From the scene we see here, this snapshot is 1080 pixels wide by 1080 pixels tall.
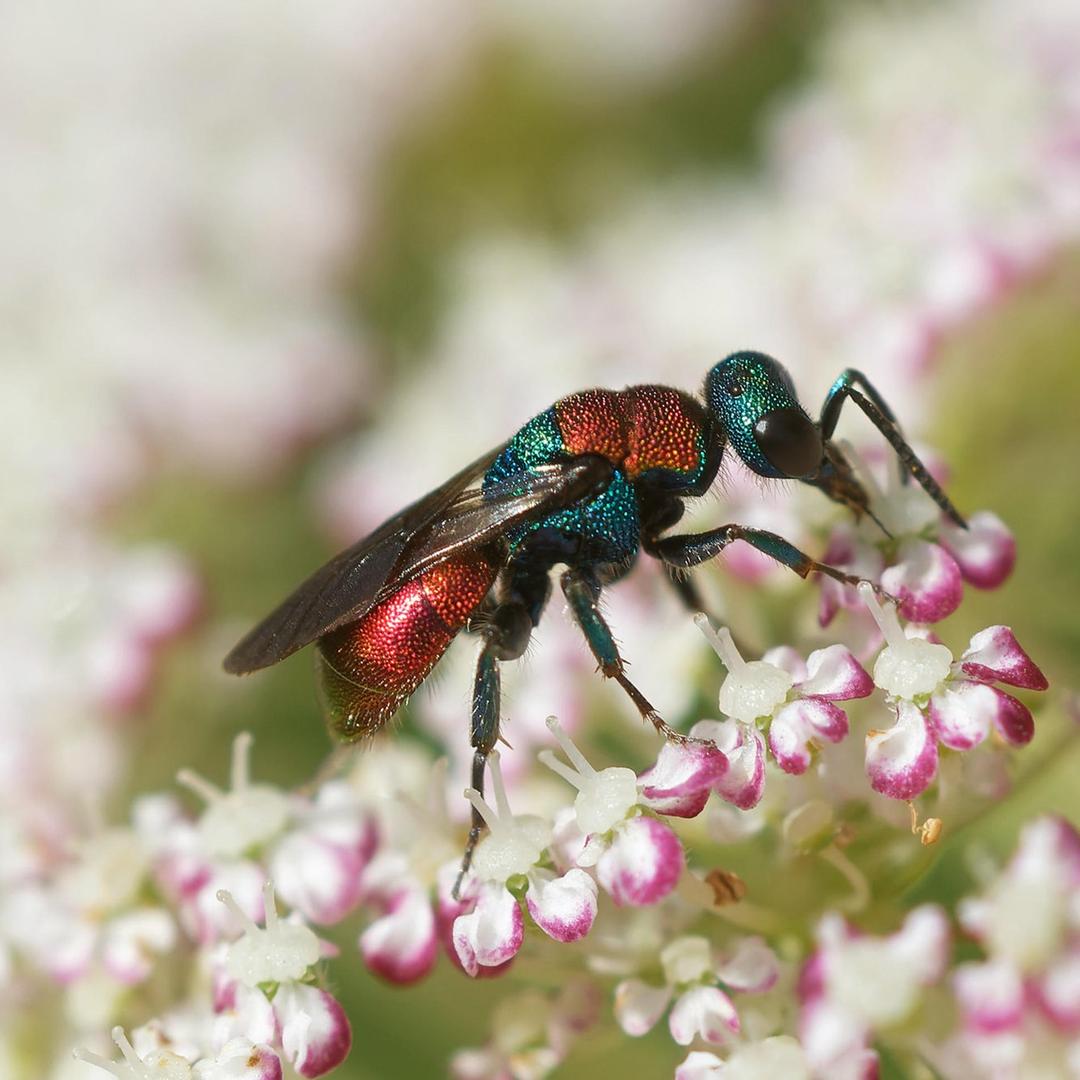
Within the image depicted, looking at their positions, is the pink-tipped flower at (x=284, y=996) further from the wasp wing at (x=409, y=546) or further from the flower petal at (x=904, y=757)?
the flower petal at (x=904, y=757)

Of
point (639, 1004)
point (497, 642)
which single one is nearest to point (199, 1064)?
point (639, 1004)

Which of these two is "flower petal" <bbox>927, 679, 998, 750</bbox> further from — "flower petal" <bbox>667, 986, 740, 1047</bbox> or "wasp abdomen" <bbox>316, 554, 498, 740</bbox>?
"wasp abdomen" <bbox>316, 554, 498, 740</bbox>

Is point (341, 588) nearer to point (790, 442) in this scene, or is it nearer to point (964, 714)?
point (790, 442)

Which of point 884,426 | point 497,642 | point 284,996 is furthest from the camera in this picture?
point 497,642

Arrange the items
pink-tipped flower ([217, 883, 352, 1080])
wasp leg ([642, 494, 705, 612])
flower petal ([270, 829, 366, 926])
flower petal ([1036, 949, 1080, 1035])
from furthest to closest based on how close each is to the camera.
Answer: wasp leg ([642, 494, 705, 612]) < flower petal ([270, 829, 366, 926]) < pink-tipped flower ([217, 883, 352, 1080]) < flower petal ([1036, 949, 1080, 1035])

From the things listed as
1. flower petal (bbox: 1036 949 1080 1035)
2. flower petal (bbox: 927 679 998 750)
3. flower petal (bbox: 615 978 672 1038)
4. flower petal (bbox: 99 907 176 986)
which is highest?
flower petal (bbox: 99 907 176 986)

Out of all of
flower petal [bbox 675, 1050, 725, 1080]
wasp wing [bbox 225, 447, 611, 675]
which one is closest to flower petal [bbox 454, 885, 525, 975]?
flower petal [bbox 675, 1050, 725, 1080]

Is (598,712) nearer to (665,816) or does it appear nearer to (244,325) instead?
(665,816)

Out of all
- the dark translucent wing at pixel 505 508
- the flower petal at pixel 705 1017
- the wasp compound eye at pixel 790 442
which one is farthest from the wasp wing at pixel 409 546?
the flower petal at pixel 705 1017
